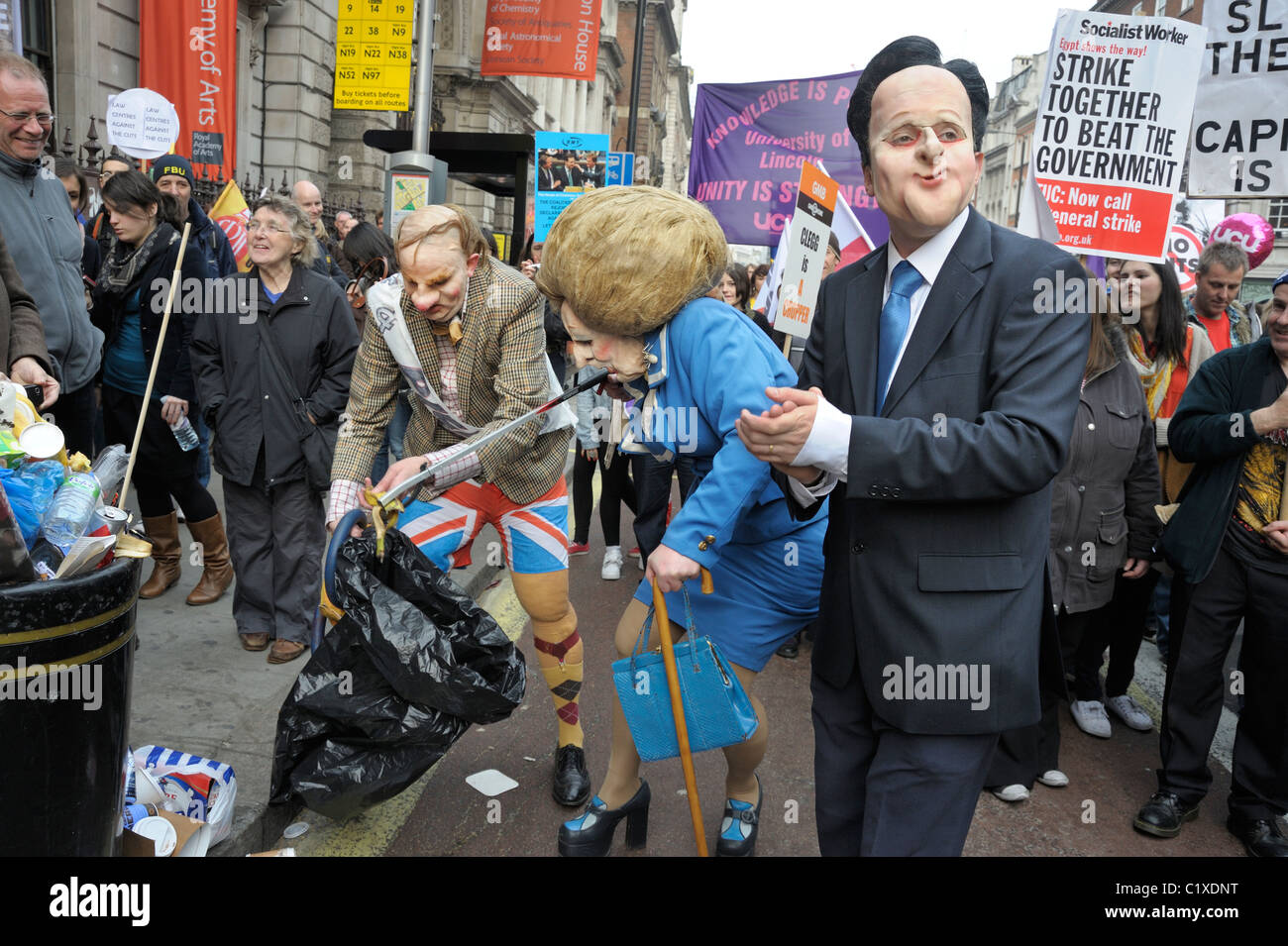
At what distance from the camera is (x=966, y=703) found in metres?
2.01

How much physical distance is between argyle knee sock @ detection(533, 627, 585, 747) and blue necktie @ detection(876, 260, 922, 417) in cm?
198

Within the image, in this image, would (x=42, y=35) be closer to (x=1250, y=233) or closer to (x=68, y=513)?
(x=68, y=513)

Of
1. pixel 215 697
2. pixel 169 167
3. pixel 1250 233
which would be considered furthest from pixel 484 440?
pixel 1250 233

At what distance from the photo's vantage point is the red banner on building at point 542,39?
47.2ft

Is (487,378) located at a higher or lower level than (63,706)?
higher

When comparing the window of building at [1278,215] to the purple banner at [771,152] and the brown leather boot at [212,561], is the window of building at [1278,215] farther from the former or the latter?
the brown leather boot at [212,561]

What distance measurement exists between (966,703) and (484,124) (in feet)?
81.3

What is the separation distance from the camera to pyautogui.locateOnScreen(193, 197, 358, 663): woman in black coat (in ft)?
15.6

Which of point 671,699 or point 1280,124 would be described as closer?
point 671,699

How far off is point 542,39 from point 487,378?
1254 centimetres

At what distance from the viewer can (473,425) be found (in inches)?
142
